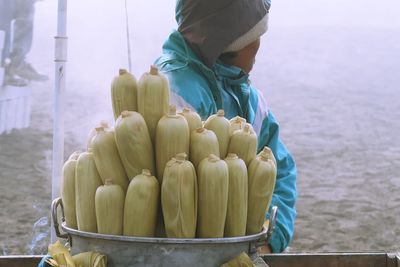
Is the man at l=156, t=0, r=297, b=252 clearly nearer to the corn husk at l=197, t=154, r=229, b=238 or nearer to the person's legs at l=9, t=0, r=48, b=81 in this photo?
the corn husk at l=197, t=154, r=229, b=238

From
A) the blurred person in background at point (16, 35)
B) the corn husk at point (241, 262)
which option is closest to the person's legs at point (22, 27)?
the blurred person in background at point (16, 35)

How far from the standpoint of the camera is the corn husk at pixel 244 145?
1365 millimetres

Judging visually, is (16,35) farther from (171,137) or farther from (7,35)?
(171,137)

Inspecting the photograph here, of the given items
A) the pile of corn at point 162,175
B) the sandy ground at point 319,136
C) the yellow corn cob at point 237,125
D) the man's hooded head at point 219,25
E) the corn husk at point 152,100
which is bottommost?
the sandy ground at point 319,136

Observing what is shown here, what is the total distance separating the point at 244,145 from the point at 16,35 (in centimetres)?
530

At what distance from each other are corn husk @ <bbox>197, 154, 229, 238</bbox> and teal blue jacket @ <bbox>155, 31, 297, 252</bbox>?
55cm

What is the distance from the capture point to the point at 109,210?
50.5 inches

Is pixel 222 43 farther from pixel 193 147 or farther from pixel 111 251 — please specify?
pixel 111 251

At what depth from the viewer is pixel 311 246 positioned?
15.1 ft

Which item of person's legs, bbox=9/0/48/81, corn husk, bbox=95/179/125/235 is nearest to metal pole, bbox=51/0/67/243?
corn husk, bbox=95/179/125/235

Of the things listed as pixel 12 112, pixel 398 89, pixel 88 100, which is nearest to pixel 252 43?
pixel 12 112

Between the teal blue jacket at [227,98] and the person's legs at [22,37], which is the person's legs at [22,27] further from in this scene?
the teal blue jacket at [227,98]

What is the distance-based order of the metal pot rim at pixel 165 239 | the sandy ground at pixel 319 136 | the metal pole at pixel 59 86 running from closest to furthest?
the metal pot rim at pixel 165 239 < the metal pole at pixel 59 86 < the sandy ground at pixel 319 136

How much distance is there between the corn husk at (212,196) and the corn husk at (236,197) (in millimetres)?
22
